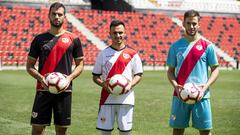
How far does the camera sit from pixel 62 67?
663 centimetres

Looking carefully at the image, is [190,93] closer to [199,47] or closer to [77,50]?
[199,47]

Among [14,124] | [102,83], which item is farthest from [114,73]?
[14,124]

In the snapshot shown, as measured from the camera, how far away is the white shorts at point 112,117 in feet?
21.5

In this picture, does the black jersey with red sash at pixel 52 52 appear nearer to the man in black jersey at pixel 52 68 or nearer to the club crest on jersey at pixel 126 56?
the man in black jersey at pixel 52 68

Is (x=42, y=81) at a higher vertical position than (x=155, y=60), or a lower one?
higher

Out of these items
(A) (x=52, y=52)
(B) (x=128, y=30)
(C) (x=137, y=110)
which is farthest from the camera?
(B) (x=128, y=30)

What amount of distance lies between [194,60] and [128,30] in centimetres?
3342

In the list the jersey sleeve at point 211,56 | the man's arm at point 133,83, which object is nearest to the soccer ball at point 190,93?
the jersey sleeve at point 211,56

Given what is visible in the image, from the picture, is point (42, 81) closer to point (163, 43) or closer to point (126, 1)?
point (163, 43)

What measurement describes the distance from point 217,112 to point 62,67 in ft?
21.9

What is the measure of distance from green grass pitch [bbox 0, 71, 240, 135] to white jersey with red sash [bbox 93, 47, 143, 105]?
2.83m

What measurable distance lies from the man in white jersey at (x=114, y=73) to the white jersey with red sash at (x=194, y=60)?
0.59 m

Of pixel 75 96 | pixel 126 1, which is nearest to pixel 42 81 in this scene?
pixel 75 96

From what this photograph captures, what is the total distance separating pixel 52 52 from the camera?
6.58 m
